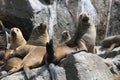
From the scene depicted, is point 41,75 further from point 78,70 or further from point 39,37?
point 39,37

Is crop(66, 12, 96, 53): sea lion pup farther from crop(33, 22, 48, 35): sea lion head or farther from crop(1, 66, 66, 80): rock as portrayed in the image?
crop(1, 66, 66, 80): rock

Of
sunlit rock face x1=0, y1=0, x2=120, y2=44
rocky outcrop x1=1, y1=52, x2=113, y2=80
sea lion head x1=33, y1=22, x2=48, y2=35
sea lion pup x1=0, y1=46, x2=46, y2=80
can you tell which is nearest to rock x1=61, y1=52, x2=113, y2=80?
rocky outcrop x1=1, y1=52, x2=113, y2=80

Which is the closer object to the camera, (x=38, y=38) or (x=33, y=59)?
(x=33, y=59)

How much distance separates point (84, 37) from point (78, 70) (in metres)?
1.89

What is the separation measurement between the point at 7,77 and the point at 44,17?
7.46 metres

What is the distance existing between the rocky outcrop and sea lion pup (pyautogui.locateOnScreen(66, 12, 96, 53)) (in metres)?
0.96

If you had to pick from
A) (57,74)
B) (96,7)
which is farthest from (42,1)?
(57,74)

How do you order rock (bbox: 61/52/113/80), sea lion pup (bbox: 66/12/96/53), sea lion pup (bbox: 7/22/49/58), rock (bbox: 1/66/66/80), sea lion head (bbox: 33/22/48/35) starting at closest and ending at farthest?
1. rock (bbox: 61/52/113/80)
2. rock (bbox: 1/66/66/80)
3. sea lion pup (bbox: 66/12/96/53)
4. sea lion pup (bbox: 7/22/49/58)
5. sea lion head (bbox: 33/22/48/35)

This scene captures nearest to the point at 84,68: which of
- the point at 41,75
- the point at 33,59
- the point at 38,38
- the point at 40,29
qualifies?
the point at 41,75

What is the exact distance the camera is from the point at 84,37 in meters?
11.2

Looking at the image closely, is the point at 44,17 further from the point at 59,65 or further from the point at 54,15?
the point at 59,65

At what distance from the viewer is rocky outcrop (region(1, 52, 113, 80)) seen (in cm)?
943

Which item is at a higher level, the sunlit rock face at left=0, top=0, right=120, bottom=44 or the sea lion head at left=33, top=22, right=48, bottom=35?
the sea lion head at left=33, top=22, right=48, bottom=35

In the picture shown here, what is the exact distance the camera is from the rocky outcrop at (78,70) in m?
9.43
